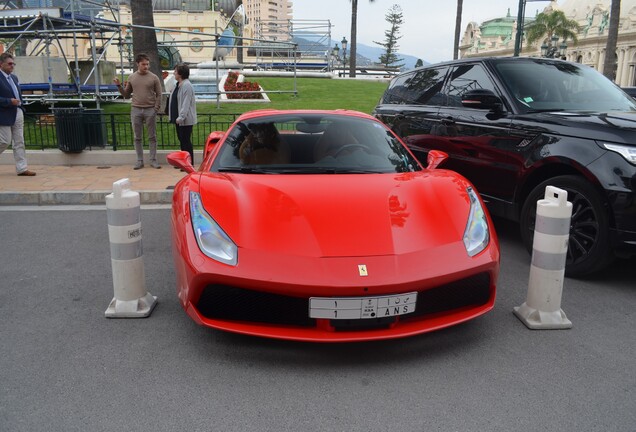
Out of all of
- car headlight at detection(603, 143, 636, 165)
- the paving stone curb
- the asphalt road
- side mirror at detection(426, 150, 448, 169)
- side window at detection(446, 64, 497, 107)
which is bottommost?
the paving stone curb

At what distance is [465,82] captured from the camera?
586 cm

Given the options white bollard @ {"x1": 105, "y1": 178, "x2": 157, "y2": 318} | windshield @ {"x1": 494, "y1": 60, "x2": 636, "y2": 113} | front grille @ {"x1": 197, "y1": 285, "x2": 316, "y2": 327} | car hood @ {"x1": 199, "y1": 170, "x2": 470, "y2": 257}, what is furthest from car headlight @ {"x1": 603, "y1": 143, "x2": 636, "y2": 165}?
white bollard @ {"x1": 105, "y1": 178, "x2": 157, "y2": 318}

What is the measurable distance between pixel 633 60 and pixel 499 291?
263 ft

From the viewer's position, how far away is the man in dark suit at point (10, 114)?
27.7ft

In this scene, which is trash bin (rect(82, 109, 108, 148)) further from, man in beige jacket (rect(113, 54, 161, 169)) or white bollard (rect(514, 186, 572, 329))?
white bollard (rect(514, 186, 572, 329))

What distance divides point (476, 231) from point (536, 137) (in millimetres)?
1858

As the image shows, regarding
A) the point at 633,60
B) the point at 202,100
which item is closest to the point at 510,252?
the point at 202,100

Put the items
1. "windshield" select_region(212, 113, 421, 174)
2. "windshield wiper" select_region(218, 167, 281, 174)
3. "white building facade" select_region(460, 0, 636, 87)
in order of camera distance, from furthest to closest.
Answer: "white building facade" select_region(460, 0, 636, 87), "windshield" select_region(212, 113, 421, 174), "windshield wiper" select_region(218, 167, 281, 174)

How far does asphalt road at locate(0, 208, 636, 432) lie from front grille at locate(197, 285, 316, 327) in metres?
0.27

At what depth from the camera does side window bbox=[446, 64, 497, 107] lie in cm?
557

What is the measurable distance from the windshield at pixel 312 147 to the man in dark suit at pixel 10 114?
19.3 ft

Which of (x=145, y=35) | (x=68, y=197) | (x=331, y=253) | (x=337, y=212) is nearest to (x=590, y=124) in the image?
(x=337, y=212)

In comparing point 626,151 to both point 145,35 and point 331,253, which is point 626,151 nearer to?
point 331,253

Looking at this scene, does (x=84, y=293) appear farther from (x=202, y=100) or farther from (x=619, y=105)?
(x=202, y=100)
